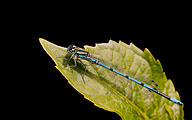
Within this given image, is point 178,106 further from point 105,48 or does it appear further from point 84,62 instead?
point 84,62

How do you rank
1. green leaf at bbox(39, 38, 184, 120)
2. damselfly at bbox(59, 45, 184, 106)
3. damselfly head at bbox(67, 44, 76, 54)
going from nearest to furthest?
green leaf at bbox(39, 38, 184, 120) < damselfly at bbox(59, 45, 184, 106) < damselfly head at bbox(67, 44, 76, 54)

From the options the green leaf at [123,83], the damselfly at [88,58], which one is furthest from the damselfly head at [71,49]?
the green leaf at [123,83]

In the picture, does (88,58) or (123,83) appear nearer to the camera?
(123,83)

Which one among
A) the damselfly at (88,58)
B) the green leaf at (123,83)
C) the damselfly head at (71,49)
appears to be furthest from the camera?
the damselfly head at (71,49)

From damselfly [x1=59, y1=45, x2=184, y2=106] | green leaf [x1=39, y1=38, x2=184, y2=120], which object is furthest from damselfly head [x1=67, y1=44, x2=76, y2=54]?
green leaf [x1=39, y1=38, x2=184, y2=120]

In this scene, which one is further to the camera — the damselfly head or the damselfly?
the damselfly head

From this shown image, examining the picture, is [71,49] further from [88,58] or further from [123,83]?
[123,83]

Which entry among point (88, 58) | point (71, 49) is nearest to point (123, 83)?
point (88, 58)

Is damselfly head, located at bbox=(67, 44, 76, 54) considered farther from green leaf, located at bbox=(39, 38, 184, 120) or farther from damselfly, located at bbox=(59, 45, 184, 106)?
green leaf, located at bbox=(39, 38, 184, 120)

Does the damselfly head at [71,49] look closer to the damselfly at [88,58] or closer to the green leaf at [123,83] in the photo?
the damselfly at [88,58]
